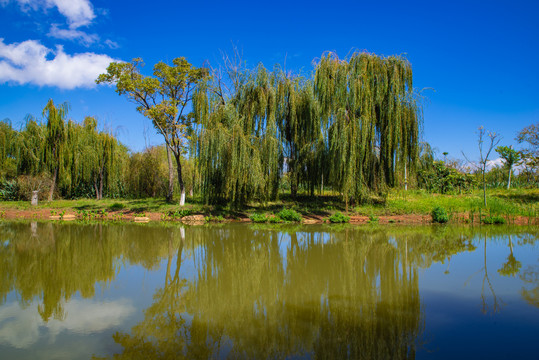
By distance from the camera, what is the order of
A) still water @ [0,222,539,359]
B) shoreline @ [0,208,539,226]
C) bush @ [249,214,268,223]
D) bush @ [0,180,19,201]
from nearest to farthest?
still water @ [0,222,539,359] → shoreline @ [0,208,539,226] → bush @ [249,214,268,223] → bush @ [0,180,19,201]

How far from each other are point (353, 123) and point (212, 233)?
29.3ft

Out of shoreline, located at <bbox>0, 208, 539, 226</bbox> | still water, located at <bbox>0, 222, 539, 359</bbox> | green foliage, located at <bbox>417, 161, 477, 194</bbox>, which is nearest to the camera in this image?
still water, located at <bbox>0, 222, 539, 359</bbox>

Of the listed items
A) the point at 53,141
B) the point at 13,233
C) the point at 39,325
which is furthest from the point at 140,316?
the point at 53,141

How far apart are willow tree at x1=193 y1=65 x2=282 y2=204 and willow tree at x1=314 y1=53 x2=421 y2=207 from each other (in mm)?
3074

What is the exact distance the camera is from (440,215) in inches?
696

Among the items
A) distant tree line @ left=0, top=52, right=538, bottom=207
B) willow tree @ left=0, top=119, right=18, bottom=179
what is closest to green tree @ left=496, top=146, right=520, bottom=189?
distant tree line @ left=0, top=52, right=538, bottom=207

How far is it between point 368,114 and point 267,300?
14193 mm

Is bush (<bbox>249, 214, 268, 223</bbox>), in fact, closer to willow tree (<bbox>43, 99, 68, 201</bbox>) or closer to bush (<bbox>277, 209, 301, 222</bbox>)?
bush (<bbox>277, 209, 301, 222</bbox>)

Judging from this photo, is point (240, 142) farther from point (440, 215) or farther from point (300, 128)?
point (440, 215)

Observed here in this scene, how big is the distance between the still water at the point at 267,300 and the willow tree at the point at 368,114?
682 cm

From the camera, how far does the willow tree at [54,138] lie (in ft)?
72.1

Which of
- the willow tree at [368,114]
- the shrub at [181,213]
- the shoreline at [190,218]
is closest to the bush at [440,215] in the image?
the shoreline at [190,218]

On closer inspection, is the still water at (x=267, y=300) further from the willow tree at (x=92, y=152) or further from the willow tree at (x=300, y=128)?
the willow tree at (x=92, y=152)

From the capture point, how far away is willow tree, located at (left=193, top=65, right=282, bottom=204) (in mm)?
17578
